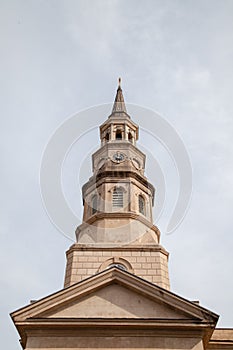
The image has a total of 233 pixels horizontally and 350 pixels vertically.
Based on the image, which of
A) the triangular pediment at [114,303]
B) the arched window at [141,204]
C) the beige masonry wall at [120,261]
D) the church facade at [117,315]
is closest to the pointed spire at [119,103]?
the arched window at [141,204]

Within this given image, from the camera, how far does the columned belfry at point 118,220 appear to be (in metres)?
26.7

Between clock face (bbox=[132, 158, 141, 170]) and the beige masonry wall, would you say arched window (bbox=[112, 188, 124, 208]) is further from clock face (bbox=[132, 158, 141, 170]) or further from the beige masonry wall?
the beige masonry wall

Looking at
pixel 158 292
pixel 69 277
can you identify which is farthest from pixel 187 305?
pixel 69 277

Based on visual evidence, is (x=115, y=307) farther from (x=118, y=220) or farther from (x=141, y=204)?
(x=141, y=204)

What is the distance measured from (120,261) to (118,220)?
131 inches

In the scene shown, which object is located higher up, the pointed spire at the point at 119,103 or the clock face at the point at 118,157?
the pointed spire at the point at 119,103

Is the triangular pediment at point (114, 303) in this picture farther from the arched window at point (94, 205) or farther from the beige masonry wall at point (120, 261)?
the arched window at point (94, 205)

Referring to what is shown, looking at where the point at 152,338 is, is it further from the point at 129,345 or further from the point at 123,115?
the point at 123,115

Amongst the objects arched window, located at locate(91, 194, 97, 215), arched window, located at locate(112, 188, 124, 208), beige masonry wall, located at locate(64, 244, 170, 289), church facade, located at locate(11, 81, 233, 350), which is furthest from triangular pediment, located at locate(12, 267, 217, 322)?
arched window, located at locate(91, 194, 97, 215)

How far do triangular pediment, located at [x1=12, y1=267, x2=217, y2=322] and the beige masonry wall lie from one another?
5.72m

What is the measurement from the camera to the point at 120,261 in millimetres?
26828

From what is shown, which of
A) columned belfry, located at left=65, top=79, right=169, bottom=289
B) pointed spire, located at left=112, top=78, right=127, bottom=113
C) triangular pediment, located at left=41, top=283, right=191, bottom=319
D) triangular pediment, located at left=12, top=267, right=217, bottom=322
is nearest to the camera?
triangular pediment, located at left=12, top=267, right=217, bottom=322

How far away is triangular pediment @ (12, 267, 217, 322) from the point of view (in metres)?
19.5

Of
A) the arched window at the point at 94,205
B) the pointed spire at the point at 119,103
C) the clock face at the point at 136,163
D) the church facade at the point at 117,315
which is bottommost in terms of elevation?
the church facade at the point at 117,315
